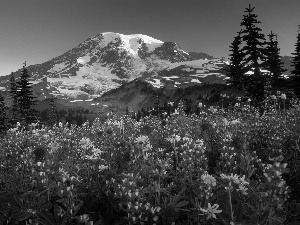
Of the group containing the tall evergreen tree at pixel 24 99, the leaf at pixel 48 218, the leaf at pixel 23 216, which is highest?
the tall evergreen tree at pixel 24 99

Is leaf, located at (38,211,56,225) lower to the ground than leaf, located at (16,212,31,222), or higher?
higher

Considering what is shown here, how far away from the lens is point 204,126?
309 inches

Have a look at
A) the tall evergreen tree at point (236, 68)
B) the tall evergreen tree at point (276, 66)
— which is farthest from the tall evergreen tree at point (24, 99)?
the tall evergreen tree at point (276, 66)

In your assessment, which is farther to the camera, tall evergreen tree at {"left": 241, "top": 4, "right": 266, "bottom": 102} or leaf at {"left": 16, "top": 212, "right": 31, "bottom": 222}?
tall evergreen tree at {"left": 241, "top": 4, "right": 266, "bottom": 102}

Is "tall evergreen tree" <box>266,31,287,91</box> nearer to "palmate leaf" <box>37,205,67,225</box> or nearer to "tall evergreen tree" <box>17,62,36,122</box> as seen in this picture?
"tall evergreen tree" <box>17,62,36,122</box>

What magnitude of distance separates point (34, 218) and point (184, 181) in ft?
7.12

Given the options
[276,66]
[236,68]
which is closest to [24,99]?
[236,68]

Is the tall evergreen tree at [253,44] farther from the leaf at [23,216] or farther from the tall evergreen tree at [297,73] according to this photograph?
the leaf at [23,216]

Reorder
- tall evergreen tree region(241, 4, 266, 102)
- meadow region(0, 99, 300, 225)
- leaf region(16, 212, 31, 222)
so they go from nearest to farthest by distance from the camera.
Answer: meadow region(0, 99, 300, 225), leaf region(16, 212, 31, 222), tall evergreen tree region(241, 4, 266, 102)

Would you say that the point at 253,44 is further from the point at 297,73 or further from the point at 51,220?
the point at 51,220

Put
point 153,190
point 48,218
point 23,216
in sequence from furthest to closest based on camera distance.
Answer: point 153,190 < point 23,216 < point 48,218

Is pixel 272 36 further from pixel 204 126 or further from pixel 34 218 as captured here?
pixel 34 218

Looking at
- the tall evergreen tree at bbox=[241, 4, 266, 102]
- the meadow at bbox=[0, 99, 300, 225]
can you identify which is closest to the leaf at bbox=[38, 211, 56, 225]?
the meadow at bbox=[0, 99, 300, 225]

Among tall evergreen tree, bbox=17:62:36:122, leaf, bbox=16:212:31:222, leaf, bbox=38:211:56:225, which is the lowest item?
leaf, bbox=16:212:31:222
